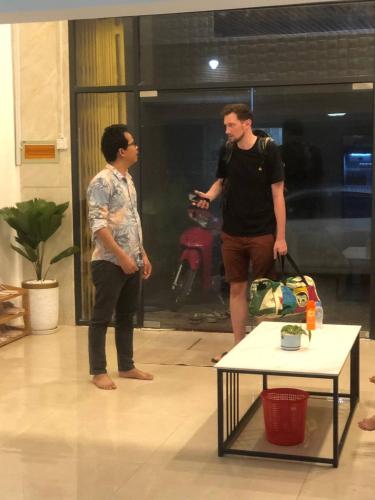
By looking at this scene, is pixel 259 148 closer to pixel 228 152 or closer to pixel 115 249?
pixel 228 152

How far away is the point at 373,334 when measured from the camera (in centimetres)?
593

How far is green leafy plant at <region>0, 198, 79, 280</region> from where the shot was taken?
239 inches

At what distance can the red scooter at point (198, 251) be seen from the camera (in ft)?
20.7

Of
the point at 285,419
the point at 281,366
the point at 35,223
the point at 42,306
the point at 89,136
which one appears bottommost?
the point at 285,419

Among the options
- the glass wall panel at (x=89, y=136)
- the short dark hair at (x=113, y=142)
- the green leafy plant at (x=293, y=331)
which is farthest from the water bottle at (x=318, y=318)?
the glass wall panel at (x=89, y=136)

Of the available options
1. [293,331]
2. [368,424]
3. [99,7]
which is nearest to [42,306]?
[293,331]

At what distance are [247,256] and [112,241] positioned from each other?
1.04 meters

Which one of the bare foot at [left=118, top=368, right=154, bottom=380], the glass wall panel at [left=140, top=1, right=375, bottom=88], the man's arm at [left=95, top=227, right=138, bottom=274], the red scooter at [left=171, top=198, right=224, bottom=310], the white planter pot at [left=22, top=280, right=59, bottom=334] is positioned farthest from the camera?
the red scooter at [left=171, top=198, right=224, bottom=310]

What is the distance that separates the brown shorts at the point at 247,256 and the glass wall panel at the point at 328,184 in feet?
3.59

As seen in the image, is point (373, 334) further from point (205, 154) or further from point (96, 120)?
point (96, 120)

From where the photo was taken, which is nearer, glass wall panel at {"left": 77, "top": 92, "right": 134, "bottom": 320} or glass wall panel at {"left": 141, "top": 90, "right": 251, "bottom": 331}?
glass wall panel at {"left": 141, "top": 90, "right": 251, "bottom": 331}

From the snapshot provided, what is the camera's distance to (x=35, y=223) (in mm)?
6090

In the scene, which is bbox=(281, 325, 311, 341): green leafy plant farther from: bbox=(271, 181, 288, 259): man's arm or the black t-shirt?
the black t-shirt

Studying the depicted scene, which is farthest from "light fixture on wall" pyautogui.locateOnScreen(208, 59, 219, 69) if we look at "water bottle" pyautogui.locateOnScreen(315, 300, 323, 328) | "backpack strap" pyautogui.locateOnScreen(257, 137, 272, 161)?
"water bottle" pyautogui.locateOnScreen(315, 300, 323, 328)
